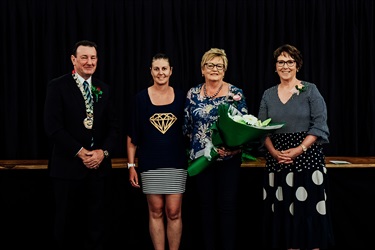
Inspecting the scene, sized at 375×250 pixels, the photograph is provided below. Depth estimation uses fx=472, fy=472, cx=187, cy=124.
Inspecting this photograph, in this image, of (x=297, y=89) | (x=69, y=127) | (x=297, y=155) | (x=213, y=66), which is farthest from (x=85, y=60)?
(x=297, y=155)

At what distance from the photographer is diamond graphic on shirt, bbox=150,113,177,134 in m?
3.07

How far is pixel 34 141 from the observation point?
4223 mm

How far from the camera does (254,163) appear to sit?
3.71 metres

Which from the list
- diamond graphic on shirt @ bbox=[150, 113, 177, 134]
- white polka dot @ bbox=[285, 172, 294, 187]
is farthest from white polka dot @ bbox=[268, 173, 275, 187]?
diamond graphic on shirt @ bbox=[150, 113, 177, 134]

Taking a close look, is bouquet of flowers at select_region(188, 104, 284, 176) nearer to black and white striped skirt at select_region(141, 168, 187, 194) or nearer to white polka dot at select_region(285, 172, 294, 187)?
black and white striped skirt at select_region(141, 168, 187, 194)

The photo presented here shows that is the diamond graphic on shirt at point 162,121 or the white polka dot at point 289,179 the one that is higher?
the diamond graphic on shirt at point 162,121

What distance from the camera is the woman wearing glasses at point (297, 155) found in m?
3.05

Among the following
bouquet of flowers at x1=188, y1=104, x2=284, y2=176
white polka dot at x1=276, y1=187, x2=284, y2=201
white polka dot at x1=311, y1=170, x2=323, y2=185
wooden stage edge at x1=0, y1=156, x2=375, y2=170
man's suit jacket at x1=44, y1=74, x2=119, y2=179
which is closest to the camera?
bouquet of flowers at x1=188, y1=104, x2=284, y2=176

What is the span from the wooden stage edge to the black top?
24.3 inches

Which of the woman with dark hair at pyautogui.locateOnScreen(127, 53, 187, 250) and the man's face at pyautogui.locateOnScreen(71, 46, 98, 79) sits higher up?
the man's face at pyautogui.locateOnScreen(71, 46, 98, 79)

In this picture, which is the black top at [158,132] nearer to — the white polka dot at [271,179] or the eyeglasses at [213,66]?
the eyeglasses at [213,66]

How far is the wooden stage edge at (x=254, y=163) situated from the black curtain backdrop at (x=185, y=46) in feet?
0.90

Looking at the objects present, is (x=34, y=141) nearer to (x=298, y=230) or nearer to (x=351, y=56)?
(x=298, y=230)

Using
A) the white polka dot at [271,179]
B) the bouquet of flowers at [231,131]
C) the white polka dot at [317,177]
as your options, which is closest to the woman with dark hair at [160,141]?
the bouquet of flowers at [231,131]
